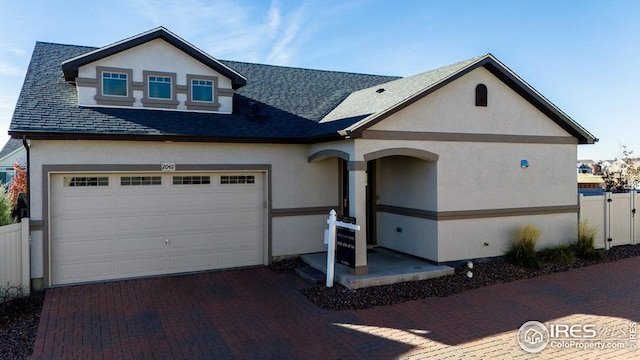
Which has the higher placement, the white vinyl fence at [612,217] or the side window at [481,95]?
the side window at [481,95]

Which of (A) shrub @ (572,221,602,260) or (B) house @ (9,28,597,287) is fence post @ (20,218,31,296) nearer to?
(B) house @ (9,28,597,287)

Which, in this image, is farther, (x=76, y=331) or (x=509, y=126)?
(x=509, y=126)

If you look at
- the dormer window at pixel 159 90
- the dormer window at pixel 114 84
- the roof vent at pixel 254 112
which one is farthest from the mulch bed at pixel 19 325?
the roof vent at pixel 254 112

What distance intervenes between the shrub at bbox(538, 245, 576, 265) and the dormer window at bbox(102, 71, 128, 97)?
447 inches

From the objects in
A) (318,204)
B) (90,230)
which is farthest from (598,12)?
(90,230)

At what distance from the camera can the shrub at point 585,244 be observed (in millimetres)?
11641

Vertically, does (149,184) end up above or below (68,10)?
below

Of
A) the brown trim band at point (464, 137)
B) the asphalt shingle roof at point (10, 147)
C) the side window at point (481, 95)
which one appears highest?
the side window at point (481, 95)

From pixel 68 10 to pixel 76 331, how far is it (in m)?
8.51

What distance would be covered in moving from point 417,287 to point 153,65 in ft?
27.1

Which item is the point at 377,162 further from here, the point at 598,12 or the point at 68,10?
the point at 68,10

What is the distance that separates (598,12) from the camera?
513 inches

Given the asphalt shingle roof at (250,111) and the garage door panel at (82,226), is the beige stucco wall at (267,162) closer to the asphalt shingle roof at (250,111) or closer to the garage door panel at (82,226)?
the asphalt shingle roof at (250,111)

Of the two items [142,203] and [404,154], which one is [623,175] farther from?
[142,203]
